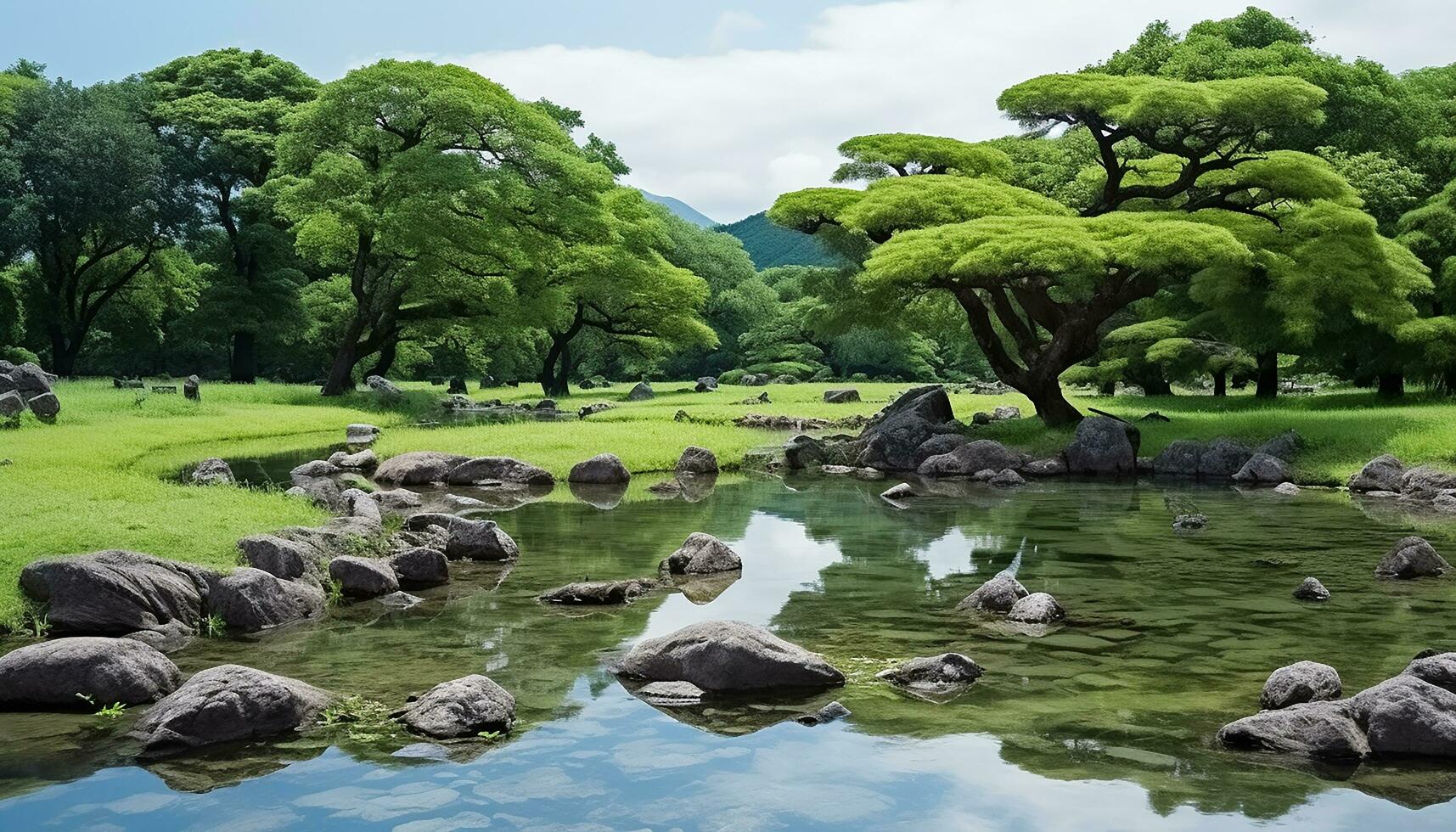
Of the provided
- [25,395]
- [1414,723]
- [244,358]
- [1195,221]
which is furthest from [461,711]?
[244,358]

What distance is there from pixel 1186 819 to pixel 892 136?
29865 mm

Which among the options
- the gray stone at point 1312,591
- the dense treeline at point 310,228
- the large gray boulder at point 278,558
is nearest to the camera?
the large gray boulder at point 278,558

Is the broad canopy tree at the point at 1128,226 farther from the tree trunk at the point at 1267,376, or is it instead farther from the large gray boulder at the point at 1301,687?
the large gray boulder at the point at 1301,687

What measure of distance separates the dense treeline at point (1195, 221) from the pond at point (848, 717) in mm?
12669

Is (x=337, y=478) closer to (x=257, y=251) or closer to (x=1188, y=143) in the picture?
(x=1188, y=143)

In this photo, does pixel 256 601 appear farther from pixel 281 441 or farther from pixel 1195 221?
pixel 1195 221

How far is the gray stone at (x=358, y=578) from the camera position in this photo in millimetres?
13117

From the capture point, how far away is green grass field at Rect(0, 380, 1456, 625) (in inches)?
549

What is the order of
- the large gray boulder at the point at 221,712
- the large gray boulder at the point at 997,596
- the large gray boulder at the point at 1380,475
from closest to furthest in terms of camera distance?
the large gray boulder at the point at 221,712
the large gray boulder at the point at 997,596
the large gray boulder at the point at 1380,475

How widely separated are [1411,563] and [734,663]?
30.9 feet

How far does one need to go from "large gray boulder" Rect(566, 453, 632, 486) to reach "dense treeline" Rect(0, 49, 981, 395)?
12.8 m

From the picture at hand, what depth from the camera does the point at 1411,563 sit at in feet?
46.6

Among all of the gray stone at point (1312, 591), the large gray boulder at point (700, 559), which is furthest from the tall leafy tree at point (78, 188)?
the gray stone at point (1312, 591)

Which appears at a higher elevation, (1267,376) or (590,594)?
(1267,376)
